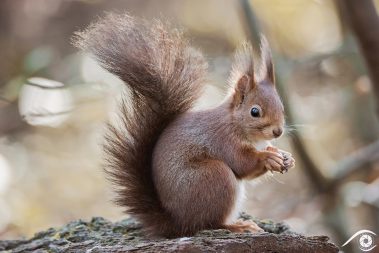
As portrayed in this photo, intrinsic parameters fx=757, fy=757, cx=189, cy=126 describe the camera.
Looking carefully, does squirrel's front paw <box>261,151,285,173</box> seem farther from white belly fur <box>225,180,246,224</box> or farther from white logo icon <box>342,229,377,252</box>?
white logo icon <box>342,229,377,252</box>

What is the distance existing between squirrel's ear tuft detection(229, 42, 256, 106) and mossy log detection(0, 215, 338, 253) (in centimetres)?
37

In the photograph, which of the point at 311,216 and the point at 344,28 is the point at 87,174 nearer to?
the point at 311,216

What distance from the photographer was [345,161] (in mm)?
3102

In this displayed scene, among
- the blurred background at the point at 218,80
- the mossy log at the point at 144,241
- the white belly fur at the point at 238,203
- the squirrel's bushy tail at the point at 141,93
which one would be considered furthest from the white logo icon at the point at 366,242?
the squirrel's bushy tail at the point at 141,93

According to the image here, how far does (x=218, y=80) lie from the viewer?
295 cm

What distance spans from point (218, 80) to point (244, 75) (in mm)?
853

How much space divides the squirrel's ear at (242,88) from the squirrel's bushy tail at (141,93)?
13cm

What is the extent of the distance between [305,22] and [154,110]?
2.23m

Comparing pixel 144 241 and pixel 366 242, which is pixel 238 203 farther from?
pixel 366 242

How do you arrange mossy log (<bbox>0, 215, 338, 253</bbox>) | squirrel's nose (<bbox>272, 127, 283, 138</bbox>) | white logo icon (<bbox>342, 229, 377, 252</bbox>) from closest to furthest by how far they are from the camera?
mossy log (<bbox>0, 215, 338, 253</bbox>)
squirrel's nose (<bbox>272, 127, 283, 138</bbox>)
white logo icon (<bbox>342, 229, 377, 252</bbox>)

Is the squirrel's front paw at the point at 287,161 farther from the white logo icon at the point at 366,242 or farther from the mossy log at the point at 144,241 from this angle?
the white logo icon at the point at 366,242

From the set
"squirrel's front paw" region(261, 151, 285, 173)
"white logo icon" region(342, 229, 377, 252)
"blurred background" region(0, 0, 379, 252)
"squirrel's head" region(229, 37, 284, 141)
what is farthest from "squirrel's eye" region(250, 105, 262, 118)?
"blurred background" region(0, 0, 379, 252)

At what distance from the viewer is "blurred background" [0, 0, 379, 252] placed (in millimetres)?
3074

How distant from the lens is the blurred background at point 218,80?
10.1ft
